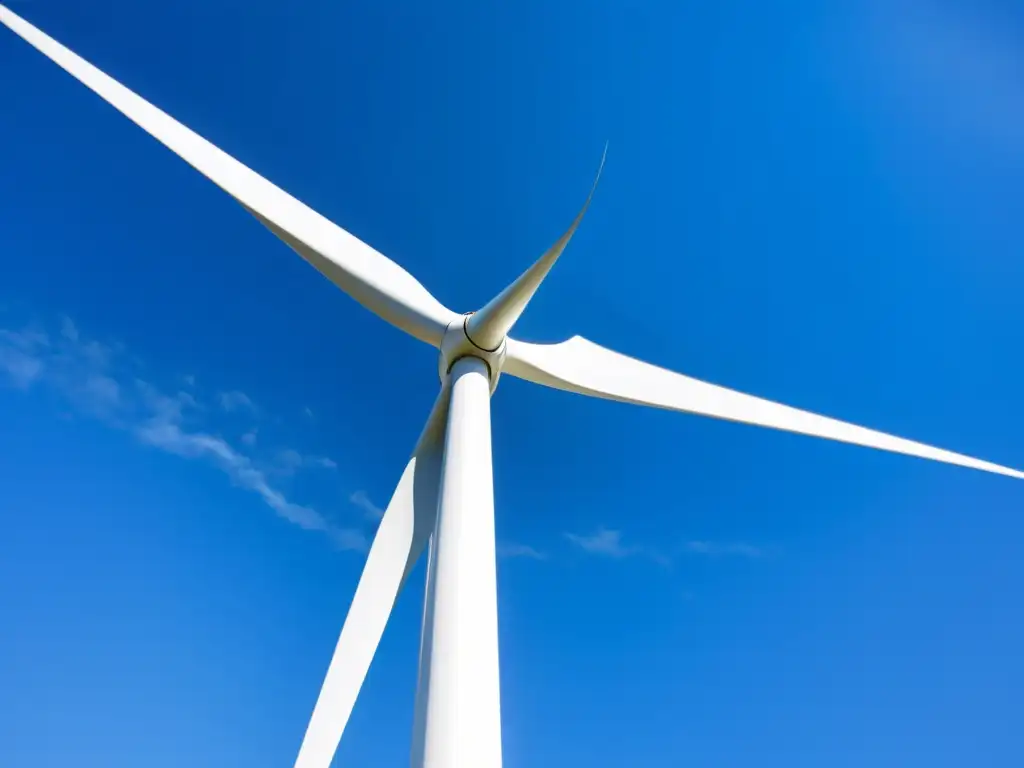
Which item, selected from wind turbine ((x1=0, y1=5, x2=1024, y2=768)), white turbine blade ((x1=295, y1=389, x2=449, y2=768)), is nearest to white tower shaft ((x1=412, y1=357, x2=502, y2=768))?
wind turbine ((x1=0, y1=5, x2=1024, y2=768))

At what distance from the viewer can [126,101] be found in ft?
38.8

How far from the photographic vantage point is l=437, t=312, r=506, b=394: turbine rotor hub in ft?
35.9

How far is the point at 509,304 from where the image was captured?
10.5 metres

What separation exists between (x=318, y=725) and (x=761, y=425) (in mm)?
9021

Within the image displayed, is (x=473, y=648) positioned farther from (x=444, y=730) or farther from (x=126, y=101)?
(x=126, y=101)

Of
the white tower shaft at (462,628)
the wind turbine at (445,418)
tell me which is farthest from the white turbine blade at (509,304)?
the white tower shaft at (462,628)

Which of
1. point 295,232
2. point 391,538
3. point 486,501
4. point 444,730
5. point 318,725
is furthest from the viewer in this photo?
point 295,232

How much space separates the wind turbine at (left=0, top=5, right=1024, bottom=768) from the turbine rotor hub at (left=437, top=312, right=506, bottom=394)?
23mm

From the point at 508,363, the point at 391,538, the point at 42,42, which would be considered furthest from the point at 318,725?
the point at 42,42

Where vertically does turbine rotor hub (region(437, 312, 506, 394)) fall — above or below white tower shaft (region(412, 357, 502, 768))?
above

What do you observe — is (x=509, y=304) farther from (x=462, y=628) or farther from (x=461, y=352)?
(x=462, y=628)

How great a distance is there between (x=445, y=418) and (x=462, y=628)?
514 centimetres

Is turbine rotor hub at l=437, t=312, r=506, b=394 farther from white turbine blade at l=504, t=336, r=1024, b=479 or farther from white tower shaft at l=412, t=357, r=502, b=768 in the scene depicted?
white tower shaft at l=412, t=357, r=502, b=768

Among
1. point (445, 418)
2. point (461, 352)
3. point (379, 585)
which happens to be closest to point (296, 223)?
point (461, 352)
